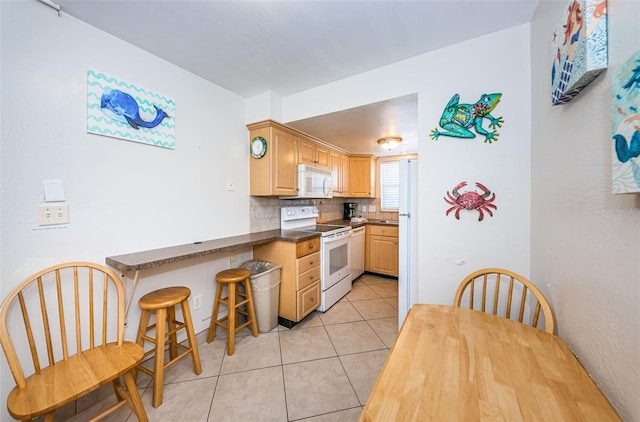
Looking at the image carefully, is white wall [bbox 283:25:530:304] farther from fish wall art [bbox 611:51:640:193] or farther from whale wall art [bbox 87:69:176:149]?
whale wall art [bbox 87:69:176:149]

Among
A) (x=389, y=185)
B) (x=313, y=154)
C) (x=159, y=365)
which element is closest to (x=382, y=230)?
(x=389, y=185)

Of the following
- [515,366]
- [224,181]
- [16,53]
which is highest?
[16,53]

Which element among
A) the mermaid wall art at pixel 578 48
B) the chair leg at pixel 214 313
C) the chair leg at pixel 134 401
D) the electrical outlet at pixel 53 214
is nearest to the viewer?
the mermaid wall art at pixel 578 48

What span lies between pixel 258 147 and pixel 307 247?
1199mm

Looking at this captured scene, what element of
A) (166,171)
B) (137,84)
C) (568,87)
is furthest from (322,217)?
(568,87)

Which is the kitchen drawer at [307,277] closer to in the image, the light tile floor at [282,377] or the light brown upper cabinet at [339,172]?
the light tile floor at [282,377]

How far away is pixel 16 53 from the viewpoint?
1.24 meters

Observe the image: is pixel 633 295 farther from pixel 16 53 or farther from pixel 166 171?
pixel 16 53

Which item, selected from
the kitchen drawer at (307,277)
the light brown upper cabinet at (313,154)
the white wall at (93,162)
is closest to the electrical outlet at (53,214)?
the white wall at (93,162)

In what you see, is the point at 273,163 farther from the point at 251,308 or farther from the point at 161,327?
the point at 161,327

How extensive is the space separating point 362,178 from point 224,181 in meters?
2.59

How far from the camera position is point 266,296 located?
2.24 meters

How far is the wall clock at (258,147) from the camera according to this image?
2.46 meters

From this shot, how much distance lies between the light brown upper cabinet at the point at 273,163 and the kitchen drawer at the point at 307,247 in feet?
1.95
